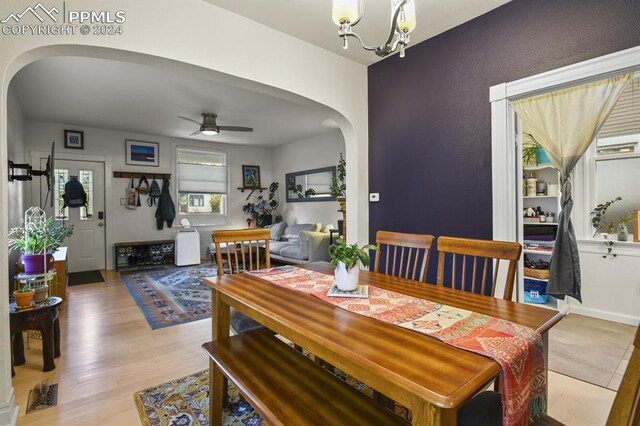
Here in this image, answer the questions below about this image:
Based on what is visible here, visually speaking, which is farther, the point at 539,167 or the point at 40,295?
the point at 539,167

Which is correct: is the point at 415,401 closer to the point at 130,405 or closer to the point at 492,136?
the point at 130,405

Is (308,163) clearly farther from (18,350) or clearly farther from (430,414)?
(430,414)

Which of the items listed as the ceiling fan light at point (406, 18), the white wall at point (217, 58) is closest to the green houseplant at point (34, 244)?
the white wall at point (217, 58)

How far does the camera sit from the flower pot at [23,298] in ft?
7.47

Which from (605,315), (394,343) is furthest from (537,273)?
(394,343)

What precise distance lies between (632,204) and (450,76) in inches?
95.4

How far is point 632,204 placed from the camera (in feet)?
10.7

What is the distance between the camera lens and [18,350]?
2.43 m

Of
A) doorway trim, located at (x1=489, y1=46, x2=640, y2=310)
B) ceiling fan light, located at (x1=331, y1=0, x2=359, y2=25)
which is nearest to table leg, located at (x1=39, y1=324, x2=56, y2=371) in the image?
ceiling fan light, located at (x1=331, y1=0, x2=359, y2=25)

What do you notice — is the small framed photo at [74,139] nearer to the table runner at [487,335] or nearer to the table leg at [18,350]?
the table leg at [18,350]

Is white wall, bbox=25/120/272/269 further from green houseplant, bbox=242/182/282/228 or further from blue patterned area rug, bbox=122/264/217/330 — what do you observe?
blue patterned area rug, bbox=122/264/217/330

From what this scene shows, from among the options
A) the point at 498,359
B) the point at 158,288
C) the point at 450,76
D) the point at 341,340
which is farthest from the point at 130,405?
the point at 450,76

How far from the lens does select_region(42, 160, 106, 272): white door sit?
221 inches

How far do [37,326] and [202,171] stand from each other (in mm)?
5191
